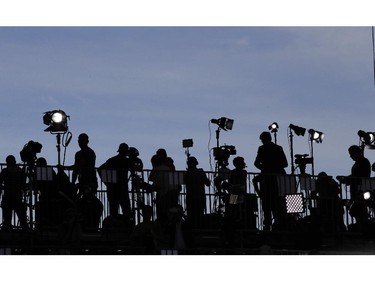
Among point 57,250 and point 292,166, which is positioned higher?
point 292,166

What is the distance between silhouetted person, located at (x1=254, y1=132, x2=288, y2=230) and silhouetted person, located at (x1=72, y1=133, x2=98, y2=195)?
2.88 metres

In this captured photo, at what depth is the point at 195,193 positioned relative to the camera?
84.7 feet

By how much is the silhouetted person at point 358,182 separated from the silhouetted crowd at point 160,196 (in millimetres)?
17

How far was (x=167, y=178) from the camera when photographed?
25.5m

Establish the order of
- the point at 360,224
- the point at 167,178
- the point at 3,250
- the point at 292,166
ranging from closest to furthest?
the point at 3,250 → the point at 167,178 → the point at 360,224 → the point at 292,166

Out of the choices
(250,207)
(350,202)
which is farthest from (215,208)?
(350,202)

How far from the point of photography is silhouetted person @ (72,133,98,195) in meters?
24.9

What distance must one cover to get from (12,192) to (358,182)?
6.34 m

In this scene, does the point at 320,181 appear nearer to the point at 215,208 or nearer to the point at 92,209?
the point at 215,208

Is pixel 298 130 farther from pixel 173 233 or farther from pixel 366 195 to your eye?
pixel 173 233

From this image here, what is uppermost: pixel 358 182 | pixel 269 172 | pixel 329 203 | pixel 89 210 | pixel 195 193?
pixel 269 172

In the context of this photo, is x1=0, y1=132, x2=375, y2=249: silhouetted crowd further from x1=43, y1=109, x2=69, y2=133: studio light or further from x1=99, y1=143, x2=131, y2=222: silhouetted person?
x1=43, y1=109, x2=69, y2=133: studio light

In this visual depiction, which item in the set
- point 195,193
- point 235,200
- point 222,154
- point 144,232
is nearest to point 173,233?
point 144,232

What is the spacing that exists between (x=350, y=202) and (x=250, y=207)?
1980 mm
